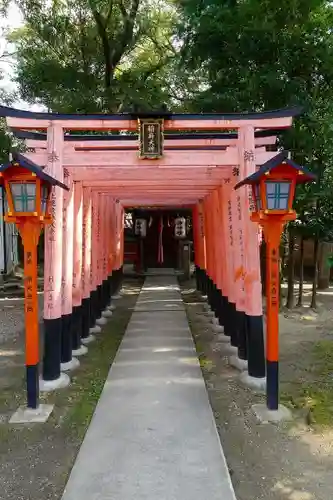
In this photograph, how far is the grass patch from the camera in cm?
494

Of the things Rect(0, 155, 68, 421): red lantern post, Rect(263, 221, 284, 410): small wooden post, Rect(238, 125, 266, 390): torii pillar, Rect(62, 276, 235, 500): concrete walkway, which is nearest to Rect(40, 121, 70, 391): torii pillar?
Rect(0, 155, 68, 421): red lantern post

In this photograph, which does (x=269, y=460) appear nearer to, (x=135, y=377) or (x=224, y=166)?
(x=135, y=377)

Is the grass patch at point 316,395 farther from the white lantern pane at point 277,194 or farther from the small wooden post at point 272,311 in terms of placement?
the white lantern pane at point 277,194

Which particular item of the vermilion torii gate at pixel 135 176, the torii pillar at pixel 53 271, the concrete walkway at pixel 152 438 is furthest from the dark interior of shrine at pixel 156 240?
the torii pillar at pixel 53 271

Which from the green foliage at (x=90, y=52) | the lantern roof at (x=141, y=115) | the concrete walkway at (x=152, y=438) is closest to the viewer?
the concrete walkway at (x=152, y=438)

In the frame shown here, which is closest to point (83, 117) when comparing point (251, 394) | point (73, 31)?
point (251, 394)

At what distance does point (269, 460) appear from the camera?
404cm

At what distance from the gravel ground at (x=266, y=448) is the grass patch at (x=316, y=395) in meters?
0.17

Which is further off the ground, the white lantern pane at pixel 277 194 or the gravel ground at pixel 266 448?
the white lantern pane at pixel 277 194

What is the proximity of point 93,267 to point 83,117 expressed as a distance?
13.5 feet

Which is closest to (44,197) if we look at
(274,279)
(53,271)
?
(53,271)

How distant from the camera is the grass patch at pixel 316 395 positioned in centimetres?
494

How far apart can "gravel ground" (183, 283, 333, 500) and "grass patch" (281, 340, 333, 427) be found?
0.17 metres

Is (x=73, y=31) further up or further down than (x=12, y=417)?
further up
